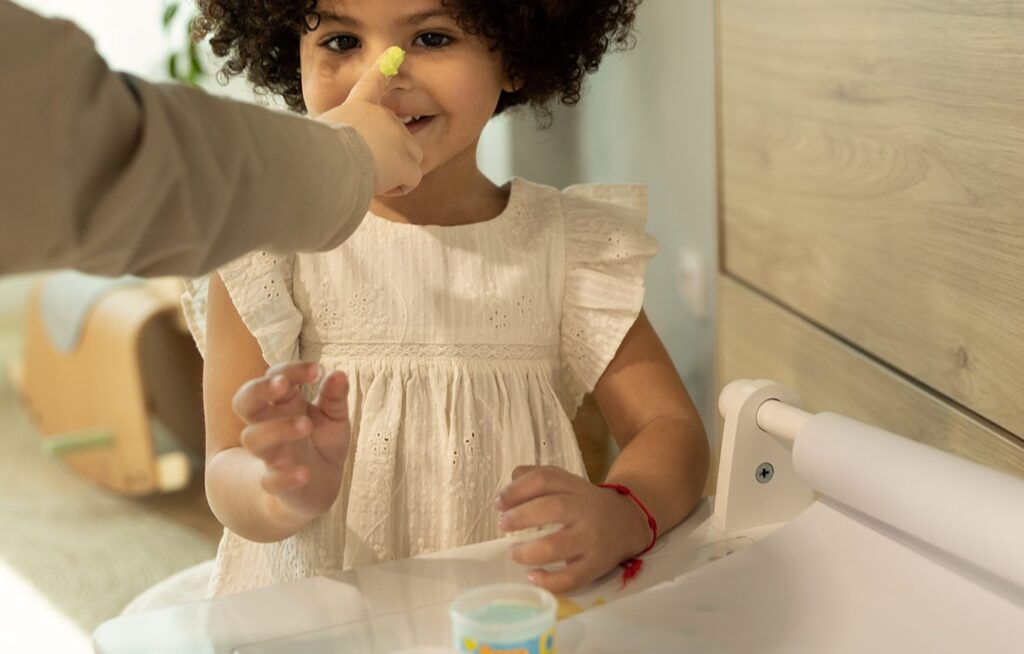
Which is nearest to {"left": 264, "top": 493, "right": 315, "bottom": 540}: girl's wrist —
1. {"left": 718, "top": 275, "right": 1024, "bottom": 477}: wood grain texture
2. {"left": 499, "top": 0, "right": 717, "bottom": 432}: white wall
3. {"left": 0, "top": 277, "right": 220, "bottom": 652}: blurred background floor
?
{"left": 718, "top": 275, "right": 1024, "bottom": 477}: wood grain texture

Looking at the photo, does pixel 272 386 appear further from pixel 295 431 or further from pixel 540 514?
pixel 540 514

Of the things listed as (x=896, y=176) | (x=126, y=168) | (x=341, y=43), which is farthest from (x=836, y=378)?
(x=126, y=168)

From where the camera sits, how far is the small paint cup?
58 cm

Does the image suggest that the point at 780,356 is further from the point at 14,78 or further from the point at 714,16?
the point at 14,78

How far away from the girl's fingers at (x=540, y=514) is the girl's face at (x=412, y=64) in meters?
0.30

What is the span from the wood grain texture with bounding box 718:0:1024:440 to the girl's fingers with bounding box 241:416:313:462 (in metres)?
0.52

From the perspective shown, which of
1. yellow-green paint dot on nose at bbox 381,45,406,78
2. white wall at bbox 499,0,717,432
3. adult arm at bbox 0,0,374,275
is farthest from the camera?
white wall at bbox 499,0,717,432

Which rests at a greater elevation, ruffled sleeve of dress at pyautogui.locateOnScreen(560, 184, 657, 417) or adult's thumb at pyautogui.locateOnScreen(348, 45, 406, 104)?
adult's thumb at pyautogui.locateOnScreen(348, 45, 406, 104)

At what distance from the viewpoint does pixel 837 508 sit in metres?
0.70

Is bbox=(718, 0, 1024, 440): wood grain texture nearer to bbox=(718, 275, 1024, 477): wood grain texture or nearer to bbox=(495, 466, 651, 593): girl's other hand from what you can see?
bbox=(718, 275, 1024, 477): wood grain texture

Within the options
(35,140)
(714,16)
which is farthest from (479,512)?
(714,16)

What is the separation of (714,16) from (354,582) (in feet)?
3.10

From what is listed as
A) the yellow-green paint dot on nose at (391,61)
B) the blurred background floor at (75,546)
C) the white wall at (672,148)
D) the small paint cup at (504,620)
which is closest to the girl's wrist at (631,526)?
the small paint cup at (504,620)

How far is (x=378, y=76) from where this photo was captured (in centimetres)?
78
